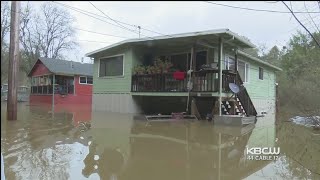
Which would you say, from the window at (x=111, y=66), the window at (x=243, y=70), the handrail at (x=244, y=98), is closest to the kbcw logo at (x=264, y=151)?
the handrail at (x=244, y=98)

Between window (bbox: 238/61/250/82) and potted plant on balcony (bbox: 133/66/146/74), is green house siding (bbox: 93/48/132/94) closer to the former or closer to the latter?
potted plant on balcony (bbox: 133/66/146/74)

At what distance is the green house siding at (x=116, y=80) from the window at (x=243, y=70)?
6.07 m

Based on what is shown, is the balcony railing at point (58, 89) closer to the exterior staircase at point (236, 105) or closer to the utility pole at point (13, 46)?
the utility pole at point (13, 46)

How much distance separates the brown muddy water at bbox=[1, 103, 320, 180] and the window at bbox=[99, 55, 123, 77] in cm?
785

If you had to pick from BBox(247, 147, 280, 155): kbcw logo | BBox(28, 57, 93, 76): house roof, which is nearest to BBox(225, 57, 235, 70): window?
BBox(247, 147, 280, 155): kbcw logo

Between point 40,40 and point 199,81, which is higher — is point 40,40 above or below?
above

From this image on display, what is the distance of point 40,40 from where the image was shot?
41469mm

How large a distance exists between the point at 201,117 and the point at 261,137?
537cm

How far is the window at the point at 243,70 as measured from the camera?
18975 mm

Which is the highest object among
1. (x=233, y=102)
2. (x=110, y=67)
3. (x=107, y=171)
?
(x=110, y=67)

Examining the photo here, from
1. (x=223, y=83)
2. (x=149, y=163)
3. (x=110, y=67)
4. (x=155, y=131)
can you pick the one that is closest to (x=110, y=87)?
(x=110, y=67)

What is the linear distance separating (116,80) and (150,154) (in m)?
11.8

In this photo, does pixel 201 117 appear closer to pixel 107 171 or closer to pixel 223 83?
pixel 223 83

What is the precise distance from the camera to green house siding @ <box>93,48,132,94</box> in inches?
712
